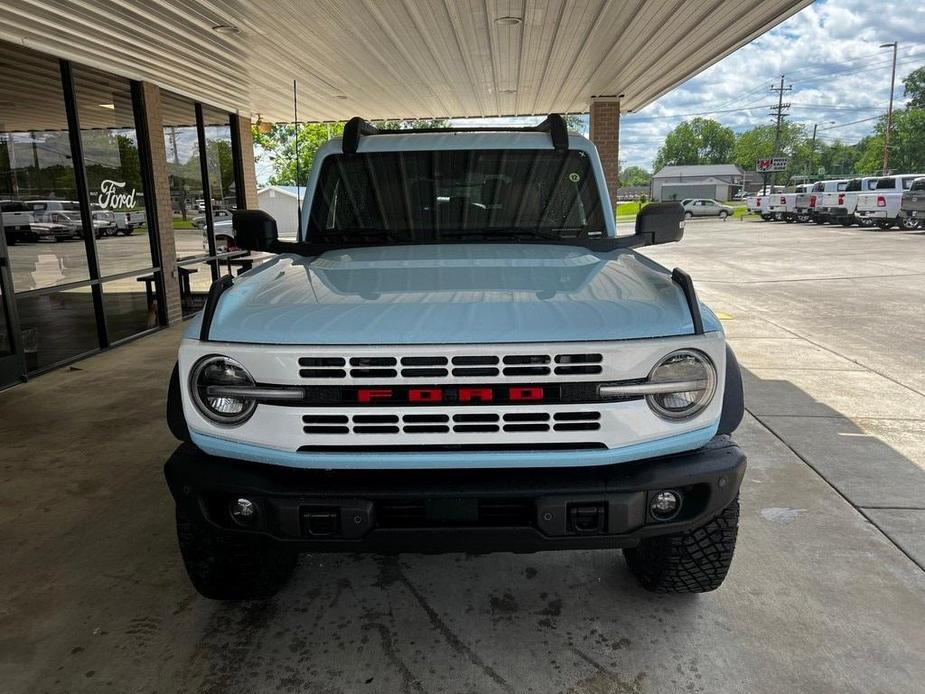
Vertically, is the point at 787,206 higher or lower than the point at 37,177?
lower

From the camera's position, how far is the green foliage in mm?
15828

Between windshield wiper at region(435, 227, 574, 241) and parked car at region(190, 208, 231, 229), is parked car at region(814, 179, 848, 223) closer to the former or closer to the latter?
parked car at region(190, 208, 231, 229)

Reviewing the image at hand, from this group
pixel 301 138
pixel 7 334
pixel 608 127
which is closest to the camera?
pixel 7 334

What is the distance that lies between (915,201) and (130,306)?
24341 mm

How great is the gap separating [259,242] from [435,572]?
183cm

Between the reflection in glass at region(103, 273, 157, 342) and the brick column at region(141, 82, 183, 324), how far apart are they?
0.24 meters

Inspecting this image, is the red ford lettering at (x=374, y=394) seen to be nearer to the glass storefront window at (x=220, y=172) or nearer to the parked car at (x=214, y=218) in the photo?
the parked car at (x=214, y=218)

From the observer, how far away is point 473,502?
2.05 metres

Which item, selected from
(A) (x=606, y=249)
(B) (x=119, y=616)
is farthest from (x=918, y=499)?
(B) (x=119, y=616)

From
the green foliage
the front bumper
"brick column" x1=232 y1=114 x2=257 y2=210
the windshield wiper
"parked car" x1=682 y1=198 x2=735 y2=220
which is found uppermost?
the green foliage

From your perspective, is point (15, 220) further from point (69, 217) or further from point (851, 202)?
point (851, 202)

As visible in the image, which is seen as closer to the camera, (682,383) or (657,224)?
(682,383)

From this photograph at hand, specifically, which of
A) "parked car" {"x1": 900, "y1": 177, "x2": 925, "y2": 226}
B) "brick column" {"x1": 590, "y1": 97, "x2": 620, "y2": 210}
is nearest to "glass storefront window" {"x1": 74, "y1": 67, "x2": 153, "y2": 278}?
"brick column" {"x1": 590, "y1": 97, "x2": 620, "y2": 210}

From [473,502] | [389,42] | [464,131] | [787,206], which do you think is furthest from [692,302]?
[787,206]
